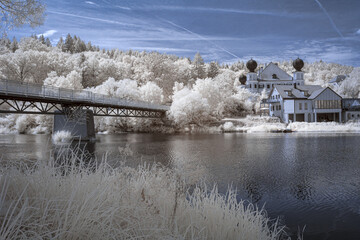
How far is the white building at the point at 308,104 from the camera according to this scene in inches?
2295

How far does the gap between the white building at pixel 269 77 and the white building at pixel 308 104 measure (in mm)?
22845

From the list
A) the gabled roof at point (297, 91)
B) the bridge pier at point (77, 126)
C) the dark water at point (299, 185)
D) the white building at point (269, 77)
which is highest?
the white building at point (269, 77)

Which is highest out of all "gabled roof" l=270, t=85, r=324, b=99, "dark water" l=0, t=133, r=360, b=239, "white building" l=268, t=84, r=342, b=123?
Answer: "gabled roof" l=270, t=85, r=324, b=99

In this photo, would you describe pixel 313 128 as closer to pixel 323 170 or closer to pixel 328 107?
pixel 328 107

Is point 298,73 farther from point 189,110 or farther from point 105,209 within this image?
point 105,209

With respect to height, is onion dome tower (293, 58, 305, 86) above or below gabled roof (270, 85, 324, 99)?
above

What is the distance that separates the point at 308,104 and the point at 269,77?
107 feet

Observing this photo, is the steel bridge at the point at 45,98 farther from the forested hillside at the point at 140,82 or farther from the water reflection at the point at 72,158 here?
the water reflection at the point at 72,158

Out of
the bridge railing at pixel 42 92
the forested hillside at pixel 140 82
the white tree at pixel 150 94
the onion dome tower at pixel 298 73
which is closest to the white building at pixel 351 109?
the forested hillside at pixel 140 82

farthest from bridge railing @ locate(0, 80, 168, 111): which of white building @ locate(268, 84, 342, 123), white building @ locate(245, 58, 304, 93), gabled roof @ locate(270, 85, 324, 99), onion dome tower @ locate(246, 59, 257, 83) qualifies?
white building @ locate(245, 58, 304, 93)

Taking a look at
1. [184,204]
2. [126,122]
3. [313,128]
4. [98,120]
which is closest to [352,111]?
[313,128]

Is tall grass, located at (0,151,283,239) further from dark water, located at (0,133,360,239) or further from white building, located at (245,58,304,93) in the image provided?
white building, located at (245,58,304,93)

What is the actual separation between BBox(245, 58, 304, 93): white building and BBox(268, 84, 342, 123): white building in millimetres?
22845

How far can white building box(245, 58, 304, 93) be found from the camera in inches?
3322
